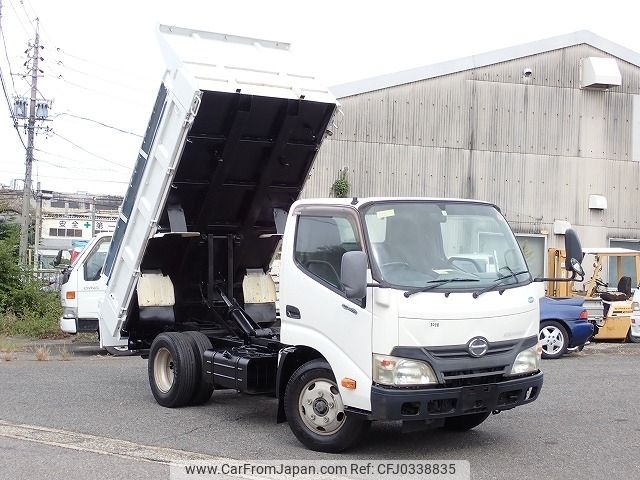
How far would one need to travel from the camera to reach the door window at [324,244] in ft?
24.8

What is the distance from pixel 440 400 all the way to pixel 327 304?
4.21 feet

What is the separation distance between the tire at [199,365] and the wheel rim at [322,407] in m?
1.93

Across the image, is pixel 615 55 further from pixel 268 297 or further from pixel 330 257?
pixel 330 257

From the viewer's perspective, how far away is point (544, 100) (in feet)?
83.8

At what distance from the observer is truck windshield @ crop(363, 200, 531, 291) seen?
7.26 metres

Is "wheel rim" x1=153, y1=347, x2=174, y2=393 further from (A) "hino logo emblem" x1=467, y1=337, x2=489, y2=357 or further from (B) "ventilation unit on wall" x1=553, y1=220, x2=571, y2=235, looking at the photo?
(B) "ventilation unit on wall" x1=553, y1=220, x2=571, y2=235

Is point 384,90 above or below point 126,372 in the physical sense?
above

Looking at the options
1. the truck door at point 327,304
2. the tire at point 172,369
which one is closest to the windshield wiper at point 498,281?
the truck door at point 327,304

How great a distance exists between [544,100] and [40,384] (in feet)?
60.4

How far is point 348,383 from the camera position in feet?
23.5

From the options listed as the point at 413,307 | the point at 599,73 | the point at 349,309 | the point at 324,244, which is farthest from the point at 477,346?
the point at 599,73

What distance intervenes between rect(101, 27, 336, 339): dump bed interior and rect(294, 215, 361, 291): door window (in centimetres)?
186

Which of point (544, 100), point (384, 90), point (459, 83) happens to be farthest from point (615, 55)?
point (384, 90)

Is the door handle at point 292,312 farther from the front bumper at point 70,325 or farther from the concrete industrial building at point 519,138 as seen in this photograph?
the concrete industrial building at point 519,138
